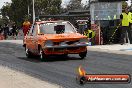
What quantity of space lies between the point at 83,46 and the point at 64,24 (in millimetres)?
1634

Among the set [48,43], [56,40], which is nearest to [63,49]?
[56,40]

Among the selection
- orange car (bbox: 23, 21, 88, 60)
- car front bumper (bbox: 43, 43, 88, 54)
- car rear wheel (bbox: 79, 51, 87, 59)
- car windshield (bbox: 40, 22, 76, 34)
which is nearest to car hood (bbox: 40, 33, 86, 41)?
orange car (bbox: 23, 21, 88, 60)

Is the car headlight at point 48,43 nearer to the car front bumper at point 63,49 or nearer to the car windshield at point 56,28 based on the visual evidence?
the car front bumper at point 63,49

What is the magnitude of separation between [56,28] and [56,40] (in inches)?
51.0

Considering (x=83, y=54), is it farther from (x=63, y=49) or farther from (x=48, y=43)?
(x=48, y=43)

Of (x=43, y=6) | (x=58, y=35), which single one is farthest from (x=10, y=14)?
(x=58, y=35)

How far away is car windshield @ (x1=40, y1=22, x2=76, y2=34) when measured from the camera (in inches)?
663

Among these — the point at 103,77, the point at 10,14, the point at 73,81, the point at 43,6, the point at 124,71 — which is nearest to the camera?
the point at 103,77

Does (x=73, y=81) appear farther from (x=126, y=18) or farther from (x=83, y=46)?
(x=126, y=18)

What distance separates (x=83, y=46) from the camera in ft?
52.7

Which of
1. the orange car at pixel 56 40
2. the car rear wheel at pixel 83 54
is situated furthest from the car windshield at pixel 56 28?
the car rear wheel at pixel 83 54

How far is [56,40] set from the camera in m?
15.7

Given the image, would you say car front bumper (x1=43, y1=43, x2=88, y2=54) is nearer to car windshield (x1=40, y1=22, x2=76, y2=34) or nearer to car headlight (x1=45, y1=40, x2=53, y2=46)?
car headlight (x1=45, y1=40, x2=53, y2=46)

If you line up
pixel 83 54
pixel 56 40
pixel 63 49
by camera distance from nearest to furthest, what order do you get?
pixel 56 40 → pixel 63 49 → pixel 83 54
